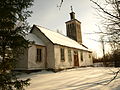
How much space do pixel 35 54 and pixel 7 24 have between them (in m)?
10.9

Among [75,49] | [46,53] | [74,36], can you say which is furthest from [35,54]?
[74,36]

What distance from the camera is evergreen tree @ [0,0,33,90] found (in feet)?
20.5

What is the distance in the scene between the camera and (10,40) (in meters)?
6.50

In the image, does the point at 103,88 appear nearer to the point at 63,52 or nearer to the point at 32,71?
the point at 32,71

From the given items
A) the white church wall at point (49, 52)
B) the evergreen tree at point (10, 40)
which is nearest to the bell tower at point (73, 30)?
the white church wall at point (49, 52)

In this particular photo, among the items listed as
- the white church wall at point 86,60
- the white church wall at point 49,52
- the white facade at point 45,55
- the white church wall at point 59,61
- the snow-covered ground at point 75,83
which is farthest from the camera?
the white church wall at point 86,60

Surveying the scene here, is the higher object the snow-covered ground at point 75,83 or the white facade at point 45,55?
the white facade at point 45,55

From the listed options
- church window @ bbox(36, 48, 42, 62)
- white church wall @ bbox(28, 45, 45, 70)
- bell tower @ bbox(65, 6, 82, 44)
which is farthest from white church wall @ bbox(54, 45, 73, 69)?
bell tower @ bbox(65, 6, 82, 44)

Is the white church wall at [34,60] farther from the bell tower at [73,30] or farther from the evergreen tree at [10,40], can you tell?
the bell tower at [73,30]

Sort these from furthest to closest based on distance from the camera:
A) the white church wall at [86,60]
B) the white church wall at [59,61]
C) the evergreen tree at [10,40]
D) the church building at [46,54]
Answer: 1. the white church wall at [86,60]
2. the white church wall at [59,61]
3. the church building at [46,54]
4. the evergreen tree at [10,40]

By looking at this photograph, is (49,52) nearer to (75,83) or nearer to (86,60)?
(75,83)

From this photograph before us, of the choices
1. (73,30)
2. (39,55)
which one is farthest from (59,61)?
(73,30)

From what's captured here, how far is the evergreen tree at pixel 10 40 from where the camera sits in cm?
625

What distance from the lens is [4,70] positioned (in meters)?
6.46
